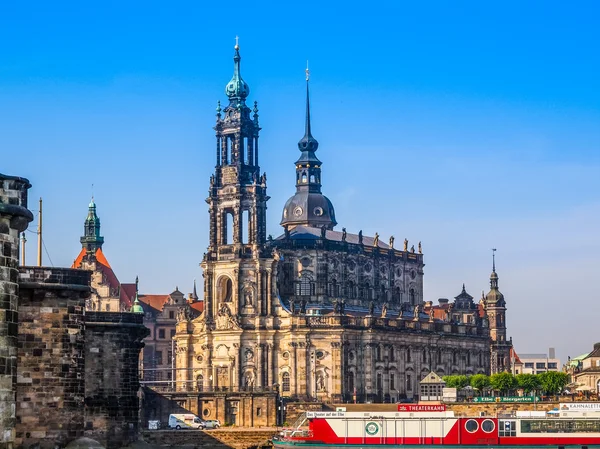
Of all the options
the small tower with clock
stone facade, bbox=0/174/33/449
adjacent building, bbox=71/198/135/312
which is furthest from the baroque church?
stone facade, bbox=0/174/33/449

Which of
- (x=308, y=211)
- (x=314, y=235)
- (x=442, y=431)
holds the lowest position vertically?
(x=442, y=431)

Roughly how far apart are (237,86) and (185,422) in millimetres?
41116

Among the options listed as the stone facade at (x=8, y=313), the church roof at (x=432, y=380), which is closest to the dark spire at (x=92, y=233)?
the church roof at (x=432, y=380)

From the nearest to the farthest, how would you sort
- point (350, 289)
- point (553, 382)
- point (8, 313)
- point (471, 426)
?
point (8, 313) → point (471, 426) → point (553, 382) → point (350, 289)

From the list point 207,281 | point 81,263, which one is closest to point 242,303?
point 207,281

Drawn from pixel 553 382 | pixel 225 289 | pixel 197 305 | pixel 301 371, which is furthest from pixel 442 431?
pixel 197 305

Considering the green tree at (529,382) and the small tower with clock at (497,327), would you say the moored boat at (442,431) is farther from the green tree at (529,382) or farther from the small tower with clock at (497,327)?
the small tower with clock at (497,327)

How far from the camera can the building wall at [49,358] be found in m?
42.2

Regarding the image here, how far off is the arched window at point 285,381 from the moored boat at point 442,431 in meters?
49.8

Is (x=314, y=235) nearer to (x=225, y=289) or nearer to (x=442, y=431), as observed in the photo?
(x=225, y=289)

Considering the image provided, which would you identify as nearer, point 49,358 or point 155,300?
point 49,358

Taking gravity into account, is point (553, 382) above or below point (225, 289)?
below

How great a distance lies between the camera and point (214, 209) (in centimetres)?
14512

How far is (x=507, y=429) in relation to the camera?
293 feet
